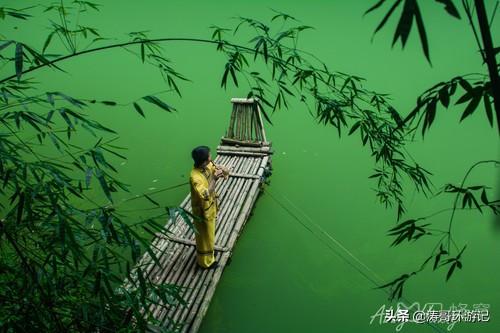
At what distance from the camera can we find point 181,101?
4504 mm

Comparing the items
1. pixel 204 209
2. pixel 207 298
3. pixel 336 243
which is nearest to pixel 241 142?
pixel 336 243

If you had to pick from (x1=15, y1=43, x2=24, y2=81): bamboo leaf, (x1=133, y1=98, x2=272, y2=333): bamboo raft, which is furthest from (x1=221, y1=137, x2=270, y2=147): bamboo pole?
(x1=15, y1=43, x2=24, y2=81): bamboo leaf

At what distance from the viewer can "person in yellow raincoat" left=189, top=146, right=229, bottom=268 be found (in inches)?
89.9

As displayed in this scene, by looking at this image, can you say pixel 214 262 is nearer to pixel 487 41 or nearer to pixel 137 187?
pixel 137 187

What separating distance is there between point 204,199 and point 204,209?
8 centimetres

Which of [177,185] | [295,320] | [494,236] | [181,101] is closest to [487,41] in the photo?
[295,320]

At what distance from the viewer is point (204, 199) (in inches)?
91.0

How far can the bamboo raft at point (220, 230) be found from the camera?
230 centimetres

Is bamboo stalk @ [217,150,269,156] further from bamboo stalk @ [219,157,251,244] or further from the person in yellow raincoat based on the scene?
the person in yellow raincoat

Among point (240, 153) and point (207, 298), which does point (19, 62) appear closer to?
point (207, 298)

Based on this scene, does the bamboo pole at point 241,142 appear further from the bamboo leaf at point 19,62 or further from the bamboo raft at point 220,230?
the bamboo leaf at point 19,62

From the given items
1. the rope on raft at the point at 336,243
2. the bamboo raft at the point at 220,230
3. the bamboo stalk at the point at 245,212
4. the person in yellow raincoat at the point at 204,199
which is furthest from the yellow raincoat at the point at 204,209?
the rope on raft at the point at 336,243

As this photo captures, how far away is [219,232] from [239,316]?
22.3 inches

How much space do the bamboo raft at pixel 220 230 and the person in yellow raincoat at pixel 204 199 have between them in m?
0.11
